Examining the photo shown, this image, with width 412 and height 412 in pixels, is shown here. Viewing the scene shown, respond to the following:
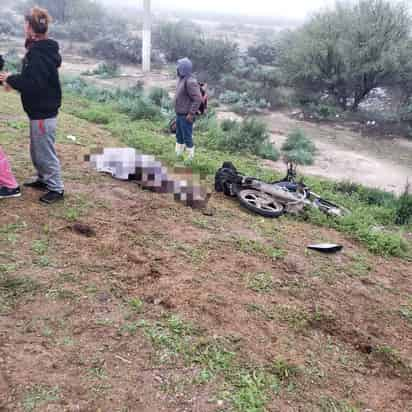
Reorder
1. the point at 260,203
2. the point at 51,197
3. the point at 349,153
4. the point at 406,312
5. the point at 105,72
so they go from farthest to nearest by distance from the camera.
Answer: the point at 105,72
the point at 349,153
the point at 260,203
the point at 51,197
the point at 406,312

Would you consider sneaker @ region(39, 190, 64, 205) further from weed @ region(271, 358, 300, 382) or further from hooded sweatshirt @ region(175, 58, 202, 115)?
weed @ region(271, 358, 300, 382)

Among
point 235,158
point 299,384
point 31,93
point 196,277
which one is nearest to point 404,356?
point 299,384

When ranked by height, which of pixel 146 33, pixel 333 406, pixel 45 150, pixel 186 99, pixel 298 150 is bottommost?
pixel 298 150

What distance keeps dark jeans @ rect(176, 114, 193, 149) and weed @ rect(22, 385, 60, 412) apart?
16.8 feet

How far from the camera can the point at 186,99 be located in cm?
692

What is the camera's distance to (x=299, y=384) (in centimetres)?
305

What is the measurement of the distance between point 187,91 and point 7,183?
314 centimetres

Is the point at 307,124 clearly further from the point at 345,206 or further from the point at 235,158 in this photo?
the point at 345,206

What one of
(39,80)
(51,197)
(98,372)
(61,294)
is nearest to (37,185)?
(51,197)

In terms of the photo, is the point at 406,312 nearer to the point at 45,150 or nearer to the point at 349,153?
the point at 45,150

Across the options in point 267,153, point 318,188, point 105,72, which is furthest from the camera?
point 105,72

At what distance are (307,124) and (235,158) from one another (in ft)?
21.6

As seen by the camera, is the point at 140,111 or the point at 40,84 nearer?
the point at 40,84

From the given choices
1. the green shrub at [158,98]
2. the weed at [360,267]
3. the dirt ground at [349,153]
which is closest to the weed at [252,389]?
the weed at [360,267]
